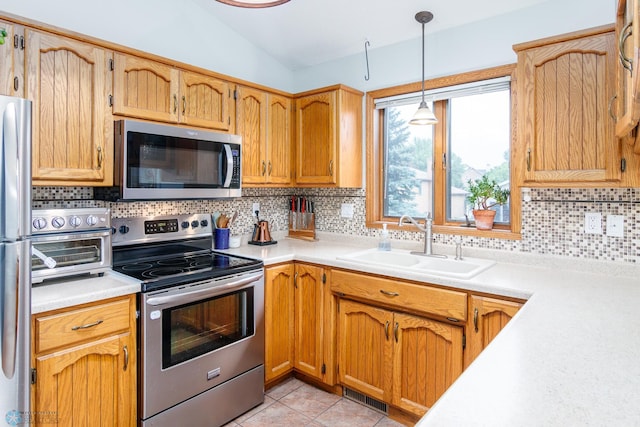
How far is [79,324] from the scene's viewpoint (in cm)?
166

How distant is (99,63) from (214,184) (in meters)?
0.87

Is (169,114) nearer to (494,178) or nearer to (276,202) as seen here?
(276,202)

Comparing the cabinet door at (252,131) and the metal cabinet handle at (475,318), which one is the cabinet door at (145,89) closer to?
the cabinet door at (252,131)

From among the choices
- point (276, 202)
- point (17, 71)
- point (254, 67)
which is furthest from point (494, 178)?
point (17, 71)

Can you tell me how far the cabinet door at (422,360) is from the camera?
6.56ft

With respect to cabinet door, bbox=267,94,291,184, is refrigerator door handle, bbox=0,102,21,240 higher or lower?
lower

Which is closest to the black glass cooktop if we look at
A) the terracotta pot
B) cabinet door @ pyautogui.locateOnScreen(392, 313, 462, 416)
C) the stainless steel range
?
the stainless steel range

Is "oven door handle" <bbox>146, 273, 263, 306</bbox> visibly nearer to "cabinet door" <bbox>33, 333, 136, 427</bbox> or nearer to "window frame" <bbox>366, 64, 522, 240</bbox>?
"cabinet door" <bbox>33, 333, 136, 427</bbox>

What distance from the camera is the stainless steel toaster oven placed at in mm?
1713

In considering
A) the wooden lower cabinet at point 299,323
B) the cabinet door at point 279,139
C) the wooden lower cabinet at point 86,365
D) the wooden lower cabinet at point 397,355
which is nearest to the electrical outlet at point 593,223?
the wooden lower cabinet at point 397,355

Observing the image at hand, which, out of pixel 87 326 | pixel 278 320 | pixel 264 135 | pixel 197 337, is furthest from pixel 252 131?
pixel 87 326

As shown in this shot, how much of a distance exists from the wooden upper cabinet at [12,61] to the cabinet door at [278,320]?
1558mm

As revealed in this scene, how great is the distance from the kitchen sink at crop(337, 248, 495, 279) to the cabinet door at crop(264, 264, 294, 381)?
423 mm

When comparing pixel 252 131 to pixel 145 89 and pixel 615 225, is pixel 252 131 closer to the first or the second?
pixel 145 89
